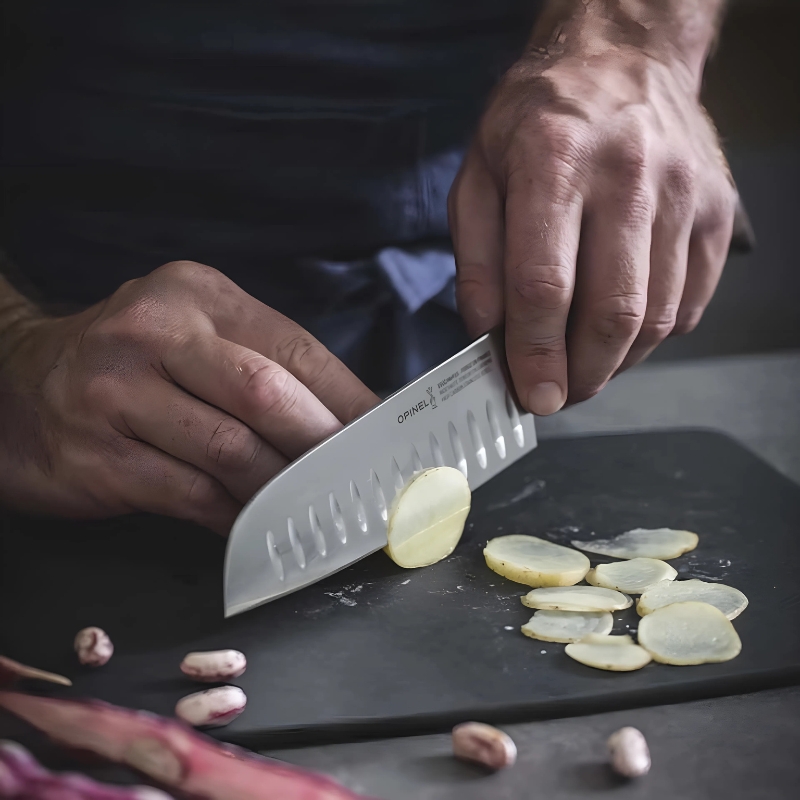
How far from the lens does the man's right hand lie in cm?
75

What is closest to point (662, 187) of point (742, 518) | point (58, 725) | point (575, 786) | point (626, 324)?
point (626, 324)

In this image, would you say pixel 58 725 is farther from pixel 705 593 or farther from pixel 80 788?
pixel 705 593

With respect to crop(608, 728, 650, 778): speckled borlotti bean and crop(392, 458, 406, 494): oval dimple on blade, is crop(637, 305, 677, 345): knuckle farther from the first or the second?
crop(608, 728, 650, 778): speckled borlotti bean

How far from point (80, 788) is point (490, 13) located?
3.43 ft

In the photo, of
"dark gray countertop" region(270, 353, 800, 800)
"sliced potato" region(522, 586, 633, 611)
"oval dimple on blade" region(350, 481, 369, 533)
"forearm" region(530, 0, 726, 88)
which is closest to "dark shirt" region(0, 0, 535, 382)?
"forearm" region(530, 0, 726, 88)

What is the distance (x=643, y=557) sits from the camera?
0.80 metres

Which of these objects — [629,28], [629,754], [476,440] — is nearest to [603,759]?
[629,754]

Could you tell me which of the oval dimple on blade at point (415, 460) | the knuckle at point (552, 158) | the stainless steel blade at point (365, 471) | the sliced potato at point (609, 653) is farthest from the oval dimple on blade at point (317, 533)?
the knuckle at point (552, 158)

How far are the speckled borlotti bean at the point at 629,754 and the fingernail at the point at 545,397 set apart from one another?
0.37 m

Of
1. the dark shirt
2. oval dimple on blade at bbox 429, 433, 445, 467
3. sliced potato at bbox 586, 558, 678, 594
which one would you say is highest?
the dark shirt

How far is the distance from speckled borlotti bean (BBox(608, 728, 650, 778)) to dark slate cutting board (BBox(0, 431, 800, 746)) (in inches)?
2.2

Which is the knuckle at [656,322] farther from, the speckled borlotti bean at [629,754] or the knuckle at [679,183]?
the speckled borlotti bean at [629,754]

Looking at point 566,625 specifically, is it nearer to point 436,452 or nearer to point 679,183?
point 436,452

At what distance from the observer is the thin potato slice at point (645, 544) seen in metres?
0.81
